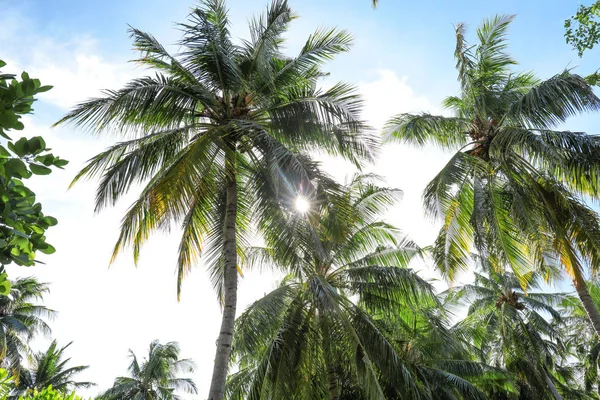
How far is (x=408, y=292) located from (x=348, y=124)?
4621 mm

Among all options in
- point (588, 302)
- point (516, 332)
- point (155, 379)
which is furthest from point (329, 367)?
point (155, 379)

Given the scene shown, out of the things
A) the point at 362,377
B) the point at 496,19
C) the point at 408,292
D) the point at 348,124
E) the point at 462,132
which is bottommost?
the point at 362,377

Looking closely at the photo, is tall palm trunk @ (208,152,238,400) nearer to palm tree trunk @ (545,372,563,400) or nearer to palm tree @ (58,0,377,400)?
palm tree @ (58,0,377,400)

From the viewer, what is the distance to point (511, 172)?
10.5m

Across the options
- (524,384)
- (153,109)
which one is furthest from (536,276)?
(153,109)

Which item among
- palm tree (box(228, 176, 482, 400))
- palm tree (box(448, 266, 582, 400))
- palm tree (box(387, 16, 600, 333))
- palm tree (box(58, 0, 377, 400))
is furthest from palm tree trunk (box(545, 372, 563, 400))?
palm tree (box(58, 0, 377, 400))

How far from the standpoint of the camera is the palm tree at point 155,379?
2486 cm

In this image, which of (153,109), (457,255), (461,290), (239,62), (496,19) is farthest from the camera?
(461,290)

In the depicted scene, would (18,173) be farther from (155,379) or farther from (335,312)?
(155,379)

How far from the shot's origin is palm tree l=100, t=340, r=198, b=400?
979 inches

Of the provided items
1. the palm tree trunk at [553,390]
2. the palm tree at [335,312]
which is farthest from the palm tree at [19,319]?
the palm tree trunk at [553,390]

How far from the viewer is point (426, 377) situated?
13.1 m

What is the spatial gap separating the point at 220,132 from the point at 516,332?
13.8 metres

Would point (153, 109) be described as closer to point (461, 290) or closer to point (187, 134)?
point (187, 134)
